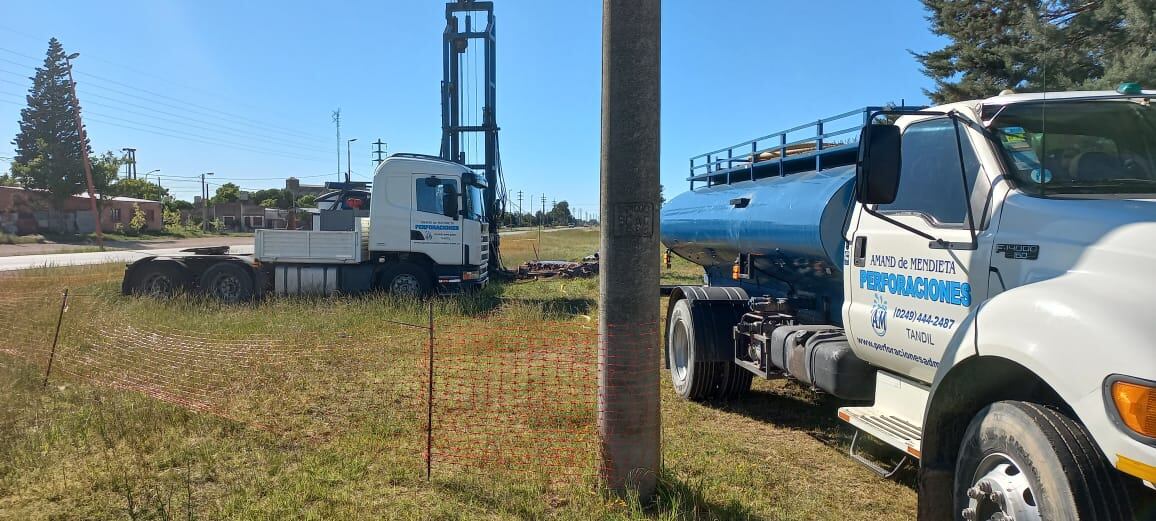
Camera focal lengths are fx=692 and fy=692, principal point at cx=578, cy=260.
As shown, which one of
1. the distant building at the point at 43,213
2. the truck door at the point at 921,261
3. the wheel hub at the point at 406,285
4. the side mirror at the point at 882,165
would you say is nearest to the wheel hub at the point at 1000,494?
the truck door at the point at 921,261

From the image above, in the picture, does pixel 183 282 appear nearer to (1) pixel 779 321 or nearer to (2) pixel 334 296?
(2) pixel 334 296

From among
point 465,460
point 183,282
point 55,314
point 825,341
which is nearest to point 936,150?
point 825,341

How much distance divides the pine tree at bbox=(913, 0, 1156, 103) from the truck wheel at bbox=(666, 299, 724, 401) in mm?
4387

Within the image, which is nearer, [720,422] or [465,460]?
[465,460]

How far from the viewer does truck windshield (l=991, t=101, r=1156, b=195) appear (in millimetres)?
3197

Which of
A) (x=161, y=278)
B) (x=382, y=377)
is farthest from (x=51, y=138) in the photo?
(x=382, y=377)

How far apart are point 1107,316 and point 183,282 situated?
1495cm

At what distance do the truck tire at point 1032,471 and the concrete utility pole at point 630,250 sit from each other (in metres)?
1.66

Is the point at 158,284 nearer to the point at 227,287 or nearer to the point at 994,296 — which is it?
the point at 227,287

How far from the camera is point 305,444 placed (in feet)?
17.4

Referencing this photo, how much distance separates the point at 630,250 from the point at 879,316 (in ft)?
5.01

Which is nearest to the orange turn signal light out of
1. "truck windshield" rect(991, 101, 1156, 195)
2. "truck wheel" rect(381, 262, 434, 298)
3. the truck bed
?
"truck windshield" rect(991, 101, 1156, 195)

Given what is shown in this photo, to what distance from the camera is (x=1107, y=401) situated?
229cm

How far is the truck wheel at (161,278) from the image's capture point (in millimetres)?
13633
